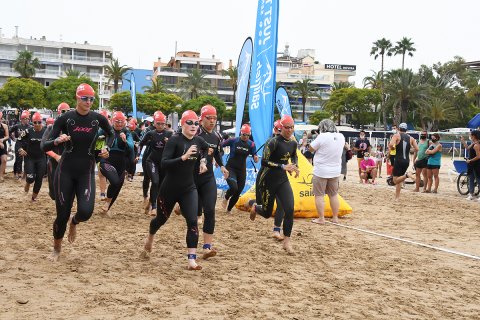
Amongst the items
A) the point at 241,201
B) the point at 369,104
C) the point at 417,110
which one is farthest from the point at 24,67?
the point at 241,201

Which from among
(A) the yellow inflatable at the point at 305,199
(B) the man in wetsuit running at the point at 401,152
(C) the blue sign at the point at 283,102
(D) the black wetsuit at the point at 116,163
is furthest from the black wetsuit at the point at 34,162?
(B) the man in wetsuit running at the point at 401,152

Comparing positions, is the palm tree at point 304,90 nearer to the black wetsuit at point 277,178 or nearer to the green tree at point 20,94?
the green tree at point 20,94

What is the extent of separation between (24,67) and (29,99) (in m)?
19.0

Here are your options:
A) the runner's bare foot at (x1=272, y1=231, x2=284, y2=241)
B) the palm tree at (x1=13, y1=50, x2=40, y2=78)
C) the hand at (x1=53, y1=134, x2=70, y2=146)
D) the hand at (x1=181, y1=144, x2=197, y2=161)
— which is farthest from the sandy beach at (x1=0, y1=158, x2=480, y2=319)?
the palm tree at (x1=13, y1=50, x2=40, y2=78)

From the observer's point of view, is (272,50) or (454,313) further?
(272,50)

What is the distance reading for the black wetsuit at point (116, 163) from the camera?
950 cm

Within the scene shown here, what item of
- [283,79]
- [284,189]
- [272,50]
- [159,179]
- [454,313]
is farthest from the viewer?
[283,79]

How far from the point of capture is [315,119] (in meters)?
75.2

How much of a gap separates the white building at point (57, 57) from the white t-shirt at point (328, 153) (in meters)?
84.1

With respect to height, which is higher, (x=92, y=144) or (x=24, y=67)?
(x=24, y=67)

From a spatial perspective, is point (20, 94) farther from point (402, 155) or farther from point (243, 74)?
point (402, 155)

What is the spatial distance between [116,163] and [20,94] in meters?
57.2

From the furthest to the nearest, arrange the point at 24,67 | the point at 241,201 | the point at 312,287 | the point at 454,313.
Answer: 1. the point at 24,67
2. the point at 241,201
3. the point at 312,287
4. the point at 454,313

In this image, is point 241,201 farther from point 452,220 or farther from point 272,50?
point 452,220
